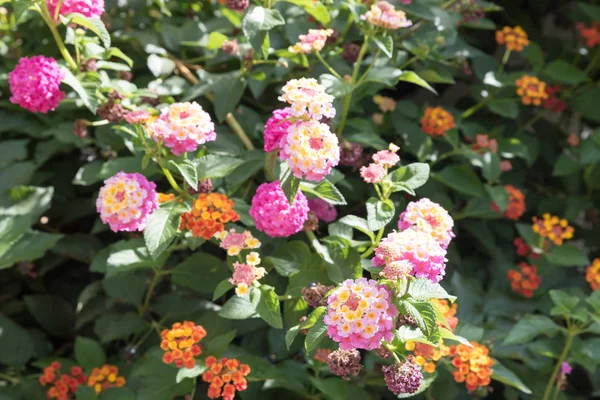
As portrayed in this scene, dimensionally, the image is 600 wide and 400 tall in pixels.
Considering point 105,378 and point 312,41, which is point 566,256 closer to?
point 312,41

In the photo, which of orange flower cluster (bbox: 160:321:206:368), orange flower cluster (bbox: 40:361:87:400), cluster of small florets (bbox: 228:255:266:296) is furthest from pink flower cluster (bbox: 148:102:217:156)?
orange flower cluster (bbox: 40:361:87:400)

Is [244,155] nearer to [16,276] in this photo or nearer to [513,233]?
[16,276]

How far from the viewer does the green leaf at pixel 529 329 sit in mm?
1599

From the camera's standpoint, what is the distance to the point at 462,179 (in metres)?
1.90

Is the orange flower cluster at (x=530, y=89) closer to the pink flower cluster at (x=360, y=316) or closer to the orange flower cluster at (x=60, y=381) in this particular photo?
the pink flower cluster at (x=360, y=316)

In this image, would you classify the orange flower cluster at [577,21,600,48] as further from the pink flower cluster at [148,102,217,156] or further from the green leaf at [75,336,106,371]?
the green leaf at [75,336,106,371]

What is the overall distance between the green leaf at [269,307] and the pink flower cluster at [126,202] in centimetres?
28

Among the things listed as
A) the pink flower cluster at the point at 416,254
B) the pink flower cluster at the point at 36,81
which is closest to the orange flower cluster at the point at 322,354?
the pink flower cluster at the point at 416,254

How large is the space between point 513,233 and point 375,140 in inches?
30.4

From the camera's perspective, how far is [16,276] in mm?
2016

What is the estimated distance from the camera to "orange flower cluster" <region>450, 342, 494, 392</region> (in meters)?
1.45

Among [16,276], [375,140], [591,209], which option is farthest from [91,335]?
[591,209]

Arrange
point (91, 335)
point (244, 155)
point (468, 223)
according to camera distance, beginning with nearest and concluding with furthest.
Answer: point (244, 155) < point (91, 335) < point (468, 223)

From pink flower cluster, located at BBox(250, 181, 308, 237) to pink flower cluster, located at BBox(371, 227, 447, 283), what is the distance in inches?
8.8
